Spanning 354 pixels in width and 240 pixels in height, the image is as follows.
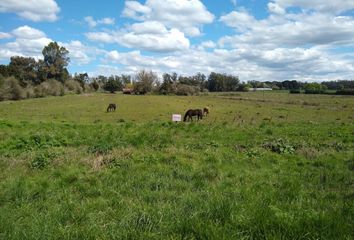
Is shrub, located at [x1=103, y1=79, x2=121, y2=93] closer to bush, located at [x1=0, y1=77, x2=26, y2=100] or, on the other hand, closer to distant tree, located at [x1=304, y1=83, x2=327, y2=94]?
bush, located at [x1=0, y1=77, x2=26, y2=100]

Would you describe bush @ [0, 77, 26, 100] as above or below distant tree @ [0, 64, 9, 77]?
below

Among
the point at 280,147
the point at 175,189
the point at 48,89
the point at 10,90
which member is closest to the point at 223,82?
the point at 48,89

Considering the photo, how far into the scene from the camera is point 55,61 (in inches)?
5030

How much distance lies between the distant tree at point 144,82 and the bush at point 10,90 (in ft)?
142

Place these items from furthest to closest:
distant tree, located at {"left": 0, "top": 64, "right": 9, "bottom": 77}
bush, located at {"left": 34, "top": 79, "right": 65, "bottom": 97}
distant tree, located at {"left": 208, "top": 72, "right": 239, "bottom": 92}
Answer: distant tree, located at {"left": 208, "top": 72, "right": 239, "bottom": 92} → distant tree, located at {"left": 0, "top": 64, "right": 9, "bottom": 77} → bush, located at {"left": 34, "top": 79, "right": 65, "bottom": 97}

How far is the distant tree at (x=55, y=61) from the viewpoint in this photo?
12495cm

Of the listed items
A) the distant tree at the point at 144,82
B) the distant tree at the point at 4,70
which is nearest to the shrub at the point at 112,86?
the distant tree at the point at 144,82

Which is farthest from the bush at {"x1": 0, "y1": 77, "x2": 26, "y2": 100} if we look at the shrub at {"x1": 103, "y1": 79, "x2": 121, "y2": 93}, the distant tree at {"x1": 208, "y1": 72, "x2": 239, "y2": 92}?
the distant tree at {"x1": 208, "y1": 72, "x2": 239, "y2": 92}

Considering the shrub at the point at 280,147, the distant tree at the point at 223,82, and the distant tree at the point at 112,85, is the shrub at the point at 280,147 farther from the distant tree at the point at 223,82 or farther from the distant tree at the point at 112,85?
the distant tree at the point at 223,82

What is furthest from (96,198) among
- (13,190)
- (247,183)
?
(247,183)

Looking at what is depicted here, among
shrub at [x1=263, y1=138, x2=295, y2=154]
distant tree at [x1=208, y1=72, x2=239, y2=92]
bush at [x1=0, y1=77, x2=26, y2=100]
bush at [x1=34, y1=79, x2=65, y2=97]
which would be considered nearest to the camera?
shrub at [x1=263, y1=138, x2=295, y2=154]

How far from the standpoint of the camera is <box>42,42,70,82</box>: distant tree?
4919 inches

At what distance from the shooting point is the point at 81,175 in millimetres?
9945

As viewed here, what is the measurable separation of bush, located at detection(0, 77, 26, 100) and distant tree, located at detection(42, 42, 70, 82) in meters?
40.1
